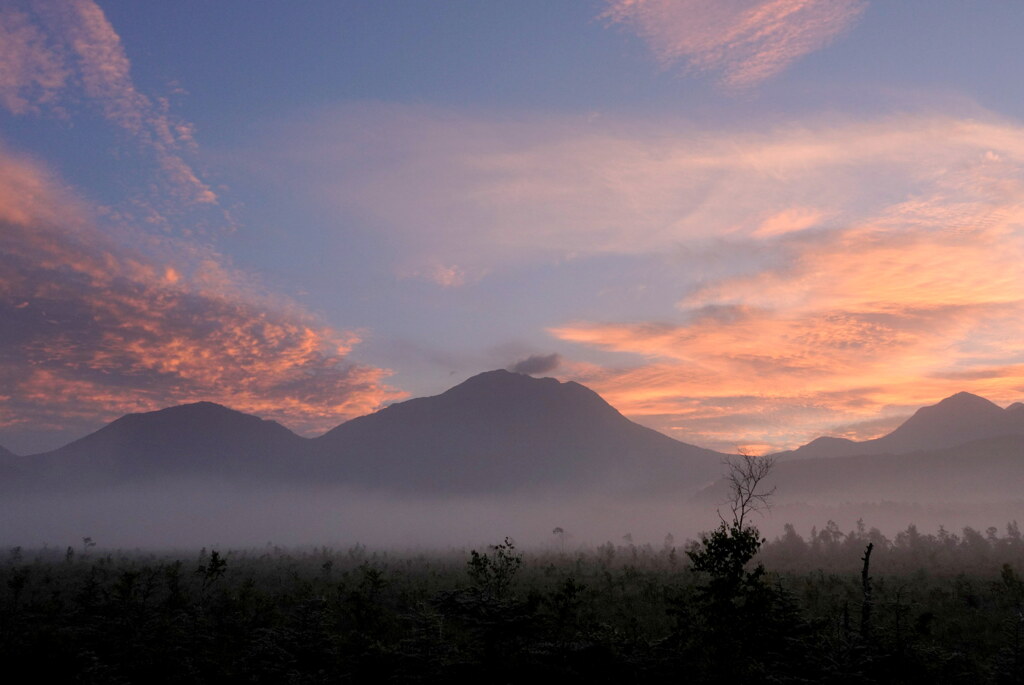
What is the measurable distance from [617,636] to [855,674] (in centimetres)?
Answer: 650

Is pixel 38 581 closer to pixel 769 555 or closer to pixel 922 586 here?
pixel 922 586

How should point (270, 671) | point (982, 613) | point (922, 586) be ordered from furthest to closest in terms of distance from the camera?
point (922, 586) → point (982, 613) → point (270, 671)

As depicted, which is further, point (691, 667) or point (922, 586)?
point (922, 586)

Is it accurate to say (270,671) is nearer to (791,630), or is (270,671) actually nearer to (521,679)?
(521,679)

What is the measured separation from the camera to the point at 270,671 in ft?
60.2

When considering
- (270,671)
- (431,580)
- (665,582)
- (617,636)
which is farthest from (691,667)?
(431,580)

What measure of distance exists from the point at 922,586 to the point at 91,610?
133ft

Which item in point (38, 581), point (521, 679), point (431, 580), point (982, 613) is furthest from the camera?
point (431, 580)

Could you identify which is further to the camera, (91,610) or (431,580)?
(431,580)

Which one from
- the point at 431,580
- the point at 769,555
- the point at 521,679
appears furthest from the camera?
the point at 769,555

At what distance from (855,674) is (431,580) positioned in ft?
101

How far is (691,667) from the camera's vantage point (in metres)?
18.0

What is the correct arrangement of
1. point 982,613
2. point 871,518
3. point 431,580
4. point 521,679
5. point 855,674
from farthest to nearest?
point 871,518
point 431,580
point 982,613
point 521,679
point 855,674

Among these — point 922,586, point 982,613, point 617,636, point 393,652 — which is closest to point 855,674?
point 617,636
